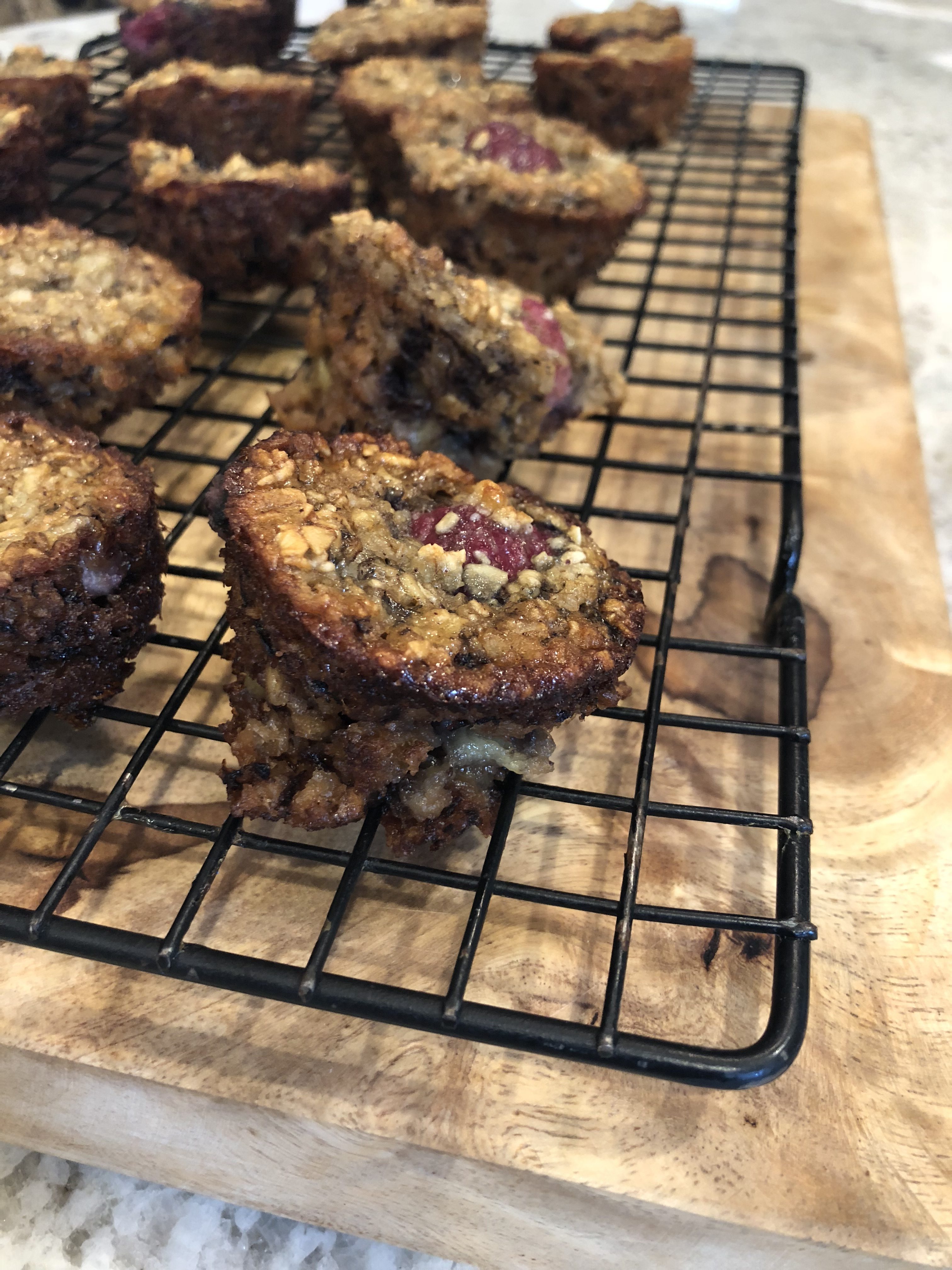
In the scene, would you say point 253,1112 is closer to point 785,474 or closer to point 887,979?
point 887,979

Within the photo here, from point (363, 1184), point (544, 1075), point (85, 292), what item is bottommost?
point (363, 1184)

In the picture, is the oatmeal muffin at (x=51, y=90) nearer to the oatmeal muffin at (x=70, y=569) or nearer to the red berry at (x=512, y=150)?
the red berry at (x=512, y=150)

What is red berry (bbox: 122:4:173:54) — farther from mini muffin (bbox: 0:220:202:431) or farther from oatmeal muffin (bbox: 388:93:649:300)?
mini muffin (bbox: 0:220:202:431)

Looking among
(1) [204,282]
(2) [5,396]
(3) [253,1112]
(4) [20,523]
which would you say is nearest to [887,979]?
(3) [253,1112]

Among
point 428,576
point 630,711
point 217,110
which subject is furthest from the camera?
point 217,110

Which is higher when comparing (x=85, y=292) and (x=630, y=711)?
(x=85, y=292)

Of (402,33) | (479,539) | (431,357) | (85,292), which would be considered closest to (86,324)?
(85,292)

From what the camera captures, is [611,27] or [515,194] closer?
[515,194]

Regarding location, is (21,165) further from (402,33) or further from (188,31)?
(402,33)
